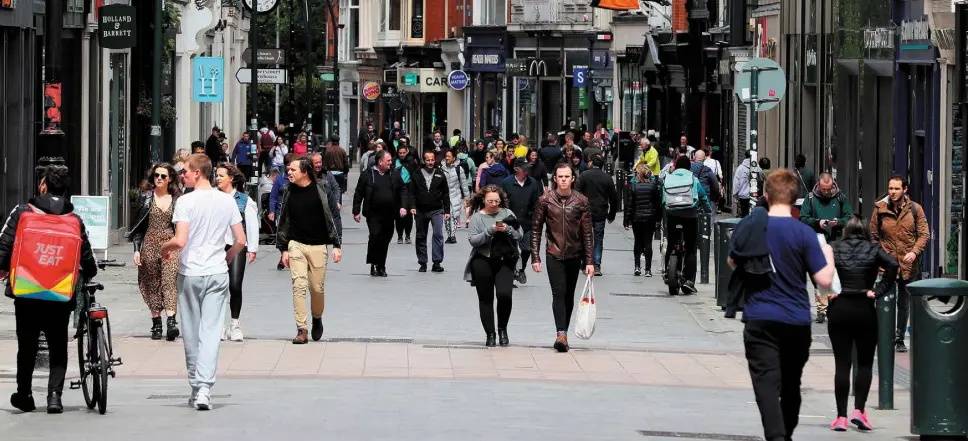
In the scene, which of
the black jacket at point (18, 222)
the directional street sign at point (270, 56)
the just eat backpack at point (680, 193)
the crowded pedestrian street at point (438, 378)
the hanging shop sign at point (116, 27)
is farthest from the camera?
the directional street sign at point (270, 56)

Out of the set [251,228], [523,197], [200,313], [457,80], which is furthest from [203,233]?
[457,80]

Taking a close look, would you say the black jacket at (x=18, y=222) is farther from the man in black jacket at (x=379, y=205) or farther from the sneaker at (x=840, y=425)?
the man in black jacket at (x=379, y=205)

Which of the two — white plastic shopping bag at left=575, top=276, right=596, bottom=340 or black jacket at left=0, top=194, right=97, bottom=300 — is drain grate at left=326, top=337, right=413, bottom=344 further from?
black jacket at left=0, top=194, right=97, bottom=300

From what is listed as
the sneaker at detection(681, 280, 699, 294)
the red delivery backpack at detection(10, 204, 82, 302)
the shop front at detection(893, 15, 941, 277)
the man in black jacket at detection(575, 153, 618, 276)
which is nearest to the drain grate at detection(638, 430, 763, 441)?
the red delivery backpack at detection(10, 204, 82, 302)

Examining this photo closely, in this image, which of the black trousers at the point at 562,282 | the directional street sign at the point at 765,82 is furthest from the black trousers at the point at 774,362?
the directional street sign at the point at 765,82

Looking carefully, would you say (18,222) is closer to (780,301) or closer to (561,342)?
(780,301)

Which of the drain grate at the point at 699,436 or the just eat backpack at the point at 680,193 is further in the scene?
the just eat backpack at the point at 680,193

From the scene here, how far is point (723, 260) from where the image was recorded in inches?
841

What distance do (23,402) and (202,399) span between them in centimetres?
116

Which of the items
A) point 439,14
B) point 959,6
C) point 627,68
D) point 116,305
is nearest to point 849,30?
point 959,6

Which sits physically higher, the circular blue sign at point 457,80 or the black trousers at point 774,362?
the circular blue sign at point 457,80

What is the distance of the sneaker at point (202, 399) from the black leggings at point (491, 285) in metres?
5.07

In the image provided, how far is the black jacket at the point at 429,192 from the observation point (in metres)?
27.4

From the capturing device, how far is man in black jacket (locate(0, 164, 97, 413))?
12180 millimetres
